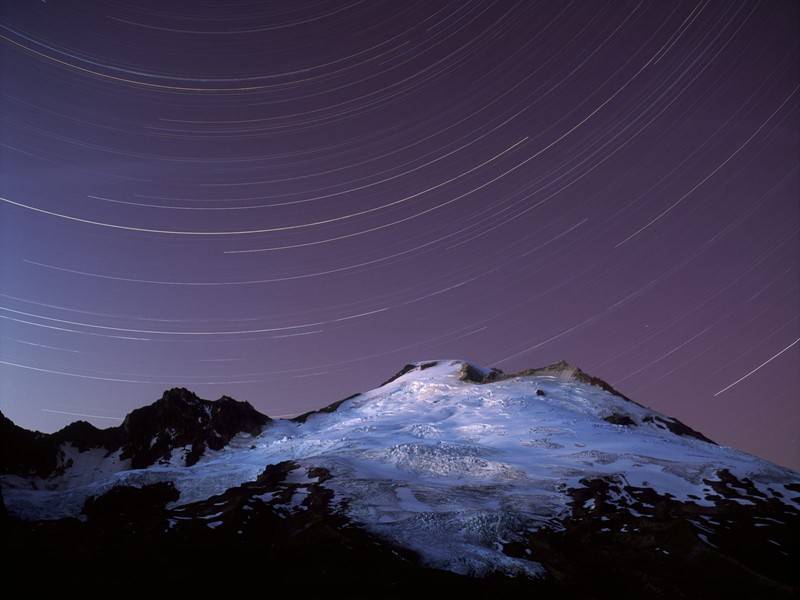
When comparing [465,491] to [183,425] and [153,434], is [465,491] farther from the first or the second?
[153,434]

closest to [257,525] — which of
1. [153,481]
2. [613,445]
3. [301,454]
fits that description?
[153,481]

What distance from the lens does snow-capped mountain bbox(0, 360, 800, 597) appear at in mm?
28000

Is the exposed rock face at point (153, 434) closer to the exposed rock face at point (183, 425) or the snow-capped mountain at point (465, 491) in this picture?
the exposed rock face at point (183, 425)

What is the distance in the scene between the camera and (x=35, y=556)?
78.1 ft

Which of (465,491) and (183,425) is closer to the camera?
(465,491)

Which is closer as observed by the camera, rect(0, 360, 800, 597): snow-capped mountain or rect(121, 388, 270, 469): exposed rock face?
rect(0, 360, 800, 597): snow-capped mountain

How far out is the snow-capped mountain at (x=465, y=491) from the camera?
2800 cm

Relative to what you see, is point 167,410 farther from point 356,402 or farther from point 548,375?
point 548,375

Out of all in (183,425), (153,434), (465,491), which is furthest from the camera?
(183,425)

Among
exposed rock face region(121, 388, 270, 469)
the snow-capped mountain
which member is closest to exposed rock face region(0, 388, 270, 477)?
exposed rock face region(121, 388, 270, 469)

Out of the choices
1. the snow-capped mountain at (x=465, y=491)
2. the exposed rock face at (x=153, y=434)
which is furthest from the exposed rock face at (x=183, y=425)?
the snow-capped mountain at (x=465, y=491)

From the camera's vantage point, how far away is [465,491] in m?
40.2

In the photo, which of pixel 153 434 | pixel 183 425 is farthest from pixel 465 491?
pixel 153 434

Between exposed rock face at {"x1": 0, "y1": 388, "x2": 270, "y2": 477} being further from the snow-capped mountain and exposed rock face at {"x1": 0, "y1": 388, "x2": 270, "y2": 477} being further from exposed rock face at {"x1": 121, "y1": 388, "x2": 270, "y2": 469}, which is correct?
the snow-capped mountain
